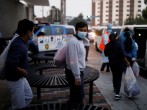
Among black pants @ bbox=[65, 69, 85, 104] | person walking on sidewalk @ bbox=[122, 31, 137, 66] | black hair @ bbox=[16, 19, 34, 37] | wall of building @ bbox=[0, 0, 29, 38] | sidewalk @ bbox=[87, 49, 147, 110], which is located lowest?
sidewalk @ bbox=[87, 49, 147, 110]

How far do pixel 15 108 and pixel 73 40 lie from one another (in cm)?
129

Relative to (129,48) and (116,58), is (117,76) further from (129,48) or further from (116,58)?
(129,48)

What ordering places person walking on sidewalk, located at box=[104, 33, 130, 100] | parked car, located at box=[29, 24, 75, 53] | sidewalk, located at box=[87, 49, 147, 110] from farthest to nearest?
parked car, located at box=[29, 24, 75, 53] → person walking on sidewalk, located at box=[104, 33, 130, 100] → sidewalk, located at box=[87, 49, 147, 110]

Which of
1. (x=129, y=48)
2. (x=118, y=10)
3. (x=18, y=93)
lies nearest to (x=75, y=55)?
(x=18, y=93)

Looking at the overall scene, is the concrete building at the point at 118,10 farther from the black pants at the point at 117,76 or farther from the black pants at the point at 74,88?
the black pants at the point at 74,88

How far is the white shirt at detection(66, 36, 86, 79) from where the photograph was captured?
13.7 feet

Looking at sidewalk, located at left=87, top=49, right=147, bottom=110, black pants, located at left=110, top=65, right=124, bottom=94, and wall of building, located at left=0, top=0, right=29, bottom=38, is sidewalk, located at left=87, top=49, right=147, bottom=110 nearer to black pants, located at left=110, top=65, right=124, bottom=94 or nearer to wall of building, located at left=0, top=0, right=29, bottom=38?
black pants, located at left=110, top=65, right=124, bottom=94

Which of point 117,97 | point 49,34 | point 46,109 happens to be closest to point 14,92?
point 46,109

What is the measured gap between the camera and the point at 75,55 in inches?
164

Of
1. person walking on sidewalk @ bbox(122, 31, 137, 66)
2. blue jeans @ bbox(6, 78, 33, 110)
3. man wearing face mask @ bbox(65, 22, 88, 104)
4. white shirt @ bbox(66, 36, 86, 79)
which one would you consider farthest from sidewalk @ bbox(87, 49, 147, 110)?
blue jeans @ bbox(6, 78, 33, 110)

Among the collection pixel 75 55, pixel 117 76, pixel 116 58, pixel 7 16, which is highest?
pixel 7 16

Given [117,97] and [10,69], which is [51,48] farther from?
[10,69]

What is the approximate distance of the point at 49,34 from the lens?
15.2 meters

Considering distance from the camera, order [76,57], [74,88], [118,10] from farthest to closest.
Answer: [118,10] → [74,88] → [76,57]
